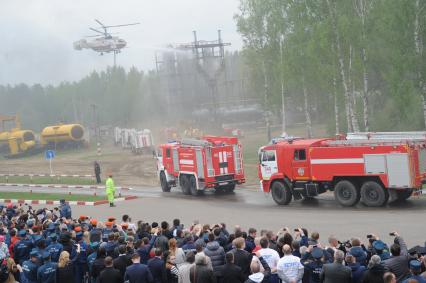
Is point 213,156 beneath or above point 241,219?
above

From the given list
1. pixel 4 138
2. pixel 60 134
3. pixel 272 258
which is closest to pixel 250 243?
pixel 272 258

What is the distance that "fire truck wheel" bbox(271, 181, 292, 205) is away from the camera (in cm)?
2556

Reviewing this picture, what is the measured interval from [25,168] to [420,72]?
111ft

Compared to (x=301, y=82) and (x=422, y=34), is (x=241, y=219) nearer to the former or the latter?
(x=422, y=34)

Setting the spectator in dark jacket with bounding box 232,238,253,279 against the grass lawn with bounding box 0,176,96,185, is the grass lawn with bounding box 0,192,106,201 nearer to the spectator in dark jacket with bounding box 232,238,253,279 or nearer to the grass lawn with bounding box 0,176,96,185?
the grass lawn with bounding box 0,176,96,185

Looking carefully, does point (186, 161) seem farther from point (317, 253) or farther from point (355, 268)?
point (355, 268)

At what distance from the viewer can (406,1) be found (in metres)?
30.7

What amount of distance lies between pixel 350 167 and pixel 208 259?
14.4 m

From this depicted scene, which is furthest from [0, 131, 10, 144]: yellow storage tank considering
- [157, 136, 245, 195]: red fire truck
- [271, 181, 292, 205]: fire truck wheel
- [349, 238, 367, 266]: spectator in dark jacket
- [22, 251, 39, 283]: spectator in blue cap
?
[349, 238, 367, 266]: spectator in dark jacket

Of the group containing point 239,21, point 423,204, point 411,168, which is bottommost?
point 423,204

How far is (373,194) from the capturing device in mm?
22938

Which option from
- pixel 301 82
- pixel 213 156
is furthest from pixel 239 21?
pixel 213 156

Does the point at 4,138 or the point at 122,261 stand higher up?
the point at 4,138

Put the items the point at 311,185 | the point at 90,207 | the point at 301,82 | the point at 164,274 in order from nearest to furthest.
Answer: the point at 164,274 → the point at 311,185 → the point at 90,207 → the point at 301,82
